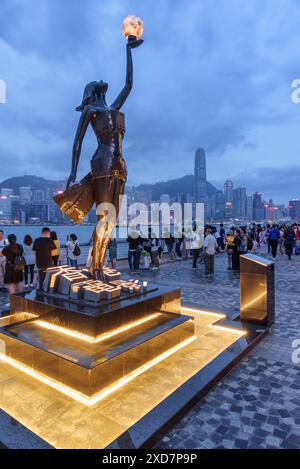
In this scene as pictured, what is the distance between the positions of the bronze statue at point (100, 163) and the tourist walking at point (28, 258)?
3833 millimetres

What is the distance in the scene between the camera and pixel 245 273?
6.14 meters

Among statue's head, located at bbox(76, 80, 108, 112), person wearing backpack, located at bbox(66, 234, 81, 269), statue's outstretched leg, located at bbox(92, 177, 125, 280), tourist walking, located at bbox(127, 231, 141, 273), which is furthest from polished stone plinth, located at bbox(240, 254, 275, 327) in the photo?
tourist walking, located at bbox(127, 231, 141, 273)

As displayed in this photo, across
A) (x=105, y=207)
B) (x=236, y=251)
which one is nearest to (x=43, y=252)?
(x=105, y=207)

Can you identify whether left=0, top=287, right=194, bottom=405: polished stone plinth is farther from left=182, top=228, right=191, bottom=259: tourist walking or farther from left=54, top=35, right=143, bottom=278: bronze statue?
left=182, top=228, right=191, bottom=259: tourist walking

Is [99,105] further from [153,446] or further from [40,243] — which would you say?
[153,446]

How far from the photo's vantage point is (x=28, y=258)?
9.00 m

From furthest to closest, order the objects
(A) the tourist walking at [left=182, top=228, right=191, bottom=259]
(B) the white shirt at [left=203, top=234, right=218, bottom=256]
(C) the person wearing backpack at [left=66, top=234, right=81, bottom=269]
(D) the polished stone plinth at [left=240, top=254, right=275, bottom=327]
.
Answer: (A) the tourist walking at [left=182, top=228, right=191, bottom=259] → (B) the white shirt at [left=203, top=234, right=218, bottom=256] → (C) the person wearing backpack at [left=66, top=234, right=81, bottom=269] → (D) the polished stone plinth at [left=240, top=254, right=275, bottom=327]

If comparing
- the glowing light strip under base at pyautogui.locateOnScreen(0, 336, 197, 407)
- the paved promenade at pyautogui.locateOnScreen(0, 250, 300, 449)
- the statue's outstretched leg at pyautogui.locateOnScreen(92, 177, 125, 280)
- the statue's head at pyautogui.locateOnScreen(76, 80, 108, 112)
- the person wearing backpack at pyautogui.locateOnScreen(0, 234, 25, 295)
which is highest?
the statue's head at pyautogui.locateOnScreen(76, 80, 108, 112)

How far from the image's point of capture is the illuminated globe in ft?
18.2

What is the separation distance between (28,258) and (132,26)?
22.4 feet

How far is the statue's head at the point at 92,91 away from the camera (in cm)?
553

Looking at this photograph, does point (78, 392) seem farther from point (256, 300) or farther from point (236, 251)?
point (236, 251)

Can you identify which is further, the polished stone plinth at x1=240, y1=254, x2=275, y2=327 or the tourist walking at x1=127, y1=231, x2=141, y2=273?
the tourist walking at x1=127, y1=231, x2=141, y2=273

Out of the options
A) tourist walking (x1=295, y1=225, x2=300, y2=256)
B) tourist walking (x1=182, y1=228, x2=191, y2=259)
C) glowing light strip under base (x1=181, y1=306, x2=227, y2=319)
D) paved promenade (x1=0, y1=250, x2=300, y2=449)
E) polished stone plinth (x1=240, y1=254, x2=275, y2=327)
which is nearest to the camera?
paved promenade (x1=0, y1=250, x2=300, y2=449)
